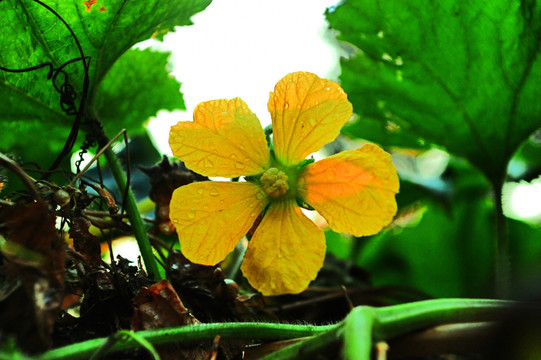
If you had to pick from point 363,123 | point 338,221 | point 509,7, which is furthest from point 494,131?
point 338,221

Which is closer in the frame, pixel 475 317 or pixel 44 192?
pixel 475 317

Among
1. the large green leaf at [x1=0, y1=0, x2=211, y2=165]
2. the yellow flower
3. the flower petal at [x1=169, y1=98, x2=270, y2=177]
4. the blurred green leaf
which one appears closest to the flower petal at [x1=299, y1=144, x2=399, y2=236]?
the yellow flower

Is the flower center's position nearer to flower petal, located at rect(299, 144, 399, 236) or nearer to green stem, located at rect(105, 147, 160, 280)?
flower petal, located at rect(299, 144, 399, 236)

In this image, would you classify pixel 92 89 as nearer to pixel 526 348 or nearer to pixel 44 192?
pixel 44 192

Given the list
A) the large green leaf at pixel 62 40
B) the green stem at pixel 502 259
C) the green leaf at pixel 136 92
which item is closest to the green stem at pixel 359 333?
the green stem at pixel 502 259

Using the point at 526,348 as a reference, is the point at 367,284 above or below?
above

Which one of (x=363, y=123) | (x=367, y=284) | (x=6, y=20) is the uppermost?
(x=363, y=123)

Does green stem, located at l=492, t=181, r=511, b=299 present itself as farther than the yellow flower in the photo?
Yes

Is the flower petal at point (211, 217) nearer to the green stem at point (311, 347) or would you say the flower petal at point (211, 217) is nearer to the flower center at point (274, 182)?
the flower center at point (274, 182)

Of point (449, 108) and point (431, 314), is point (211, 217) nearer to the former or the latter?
point (431, 314)
